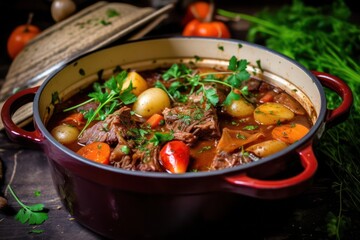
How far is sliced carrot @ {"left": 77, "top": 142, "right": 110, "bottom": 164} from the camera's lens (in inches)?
80.7

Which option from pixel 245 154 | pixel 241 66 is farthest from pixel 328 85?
pixel 245 154

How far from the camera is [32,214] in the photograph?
217 centimetres

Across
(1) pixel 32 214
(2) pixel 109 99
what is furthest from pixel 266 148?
(1) pixel 32 214

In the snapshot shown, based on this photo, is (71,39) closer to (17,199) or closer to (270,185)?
(17,199)

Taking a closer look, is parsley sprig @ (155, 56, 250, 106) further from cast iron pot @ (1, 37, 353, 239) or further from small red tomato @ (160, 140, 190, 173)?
small red tomato @ (160, 140, 190, 173)

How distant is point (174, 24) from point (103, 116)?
2083mm

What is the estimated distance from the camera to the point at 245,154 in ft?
6.57

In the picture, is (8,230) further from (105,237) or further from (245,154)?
(245,154)

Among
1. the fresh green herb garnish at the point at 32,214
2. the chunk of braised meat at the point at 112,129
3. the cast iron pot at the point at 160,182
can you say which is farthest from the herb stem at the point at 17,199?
the chunk of braised meat at the point at 112,129

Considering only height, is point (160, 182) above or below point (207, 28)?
above

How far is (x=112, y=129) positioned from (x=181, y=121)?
1.09 feet

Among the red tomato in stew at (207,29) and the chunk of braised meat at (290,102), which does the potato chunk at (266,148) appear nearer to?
the chunk of braised meat at (290,102)

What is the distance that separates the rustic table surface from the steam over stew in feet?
0.77

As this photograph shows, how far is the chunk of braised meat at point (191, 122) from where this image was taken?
7.11ft
